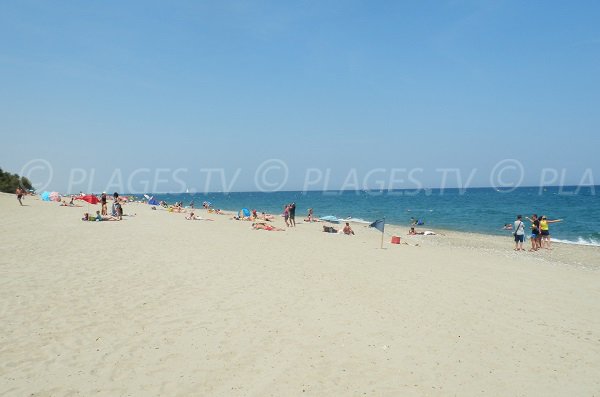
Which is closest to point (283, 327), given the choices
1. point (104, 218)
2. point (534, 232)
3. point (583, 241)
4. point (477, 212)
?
point (534, 232)

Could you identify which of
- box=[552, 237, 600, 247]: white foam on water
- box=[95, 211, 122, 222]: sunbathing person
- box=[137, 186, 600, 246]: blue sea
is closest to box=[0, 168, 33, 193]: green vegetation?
box=[137, 186, 600, 246]: blue sea

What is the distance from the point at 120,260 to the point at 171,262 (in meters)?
1.49

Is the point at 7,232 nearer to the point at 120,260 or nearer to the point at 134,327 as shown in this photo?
the point at 120,260

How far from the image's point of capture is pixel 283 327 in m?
6.86

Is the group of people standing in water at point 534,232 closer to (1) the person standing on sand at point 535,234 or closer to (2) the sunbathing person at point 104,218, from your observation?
(1) the person standing on sand at point 535,234

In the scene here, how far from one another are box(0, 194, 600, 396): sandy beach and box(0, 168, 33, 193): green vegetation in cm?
5064

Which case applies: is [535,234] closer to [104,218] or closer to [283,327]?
[283,327]

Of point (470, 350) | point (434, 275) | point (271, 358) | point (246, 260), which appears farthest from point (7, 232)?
point (470, 350)

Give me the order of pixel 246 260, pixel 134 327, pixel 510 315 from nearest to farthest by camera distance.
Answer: pixel 134 327, pixel 510 315, pixel 246 260

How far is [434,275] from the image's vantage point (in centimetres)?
1147

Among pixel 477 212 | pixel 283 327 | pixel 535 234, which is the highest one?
pixel 477 212

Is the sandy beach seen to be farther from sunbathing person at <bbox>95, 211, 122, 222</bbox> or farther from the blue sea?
the blue sea

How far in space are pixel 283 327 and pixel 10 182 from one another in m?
63.2

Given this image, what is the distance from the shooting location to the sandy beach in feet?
16.9
